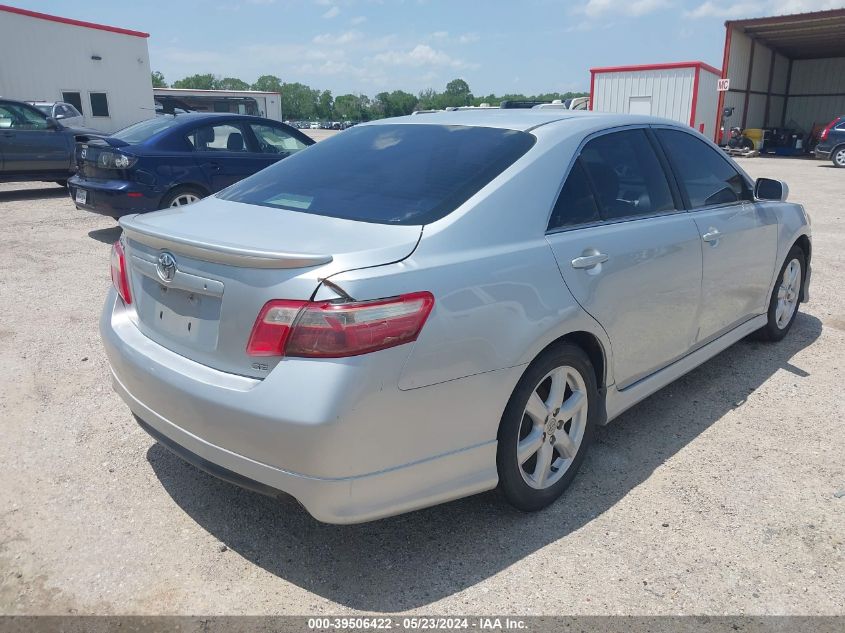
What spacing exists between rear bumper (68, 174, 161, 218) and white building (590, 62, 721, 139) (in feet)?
66.1

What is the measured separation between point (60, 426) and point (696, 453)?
3.27m

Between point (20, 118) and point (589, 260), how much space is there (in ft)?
39.5

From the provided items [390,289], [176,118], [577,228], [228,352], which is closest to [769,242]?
[577,228]

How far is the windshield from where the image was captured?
797 centimetres

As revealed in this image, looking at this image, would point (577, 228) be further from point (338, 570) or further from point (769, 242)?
point (769, 242)

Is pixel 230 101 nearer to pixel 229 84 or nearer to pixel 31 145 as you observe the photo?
pixel 31 145

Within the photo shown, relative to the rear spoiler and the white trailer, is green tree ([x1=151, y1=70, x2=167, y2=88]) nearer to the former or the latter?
the white trailer

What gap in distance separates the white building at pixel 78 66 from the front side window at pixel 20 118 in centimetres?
1245

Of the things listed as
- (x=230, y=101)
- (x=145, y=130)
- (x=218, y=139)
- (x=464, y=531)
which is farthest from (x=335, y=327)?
(x=230, y=101)

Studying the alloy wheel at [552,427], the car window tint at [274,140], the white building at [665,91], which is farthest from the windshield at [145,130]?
the white building at [665,91]

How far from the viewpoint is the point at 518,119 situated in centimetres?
321

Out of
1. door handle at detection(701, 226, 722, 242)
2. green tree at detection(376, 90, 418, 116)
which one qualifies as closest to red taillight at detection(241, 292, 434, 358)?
door handle at detection(701, 226, 722, 242)

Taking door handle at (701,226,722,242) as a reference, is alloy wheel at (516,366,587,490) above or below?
below

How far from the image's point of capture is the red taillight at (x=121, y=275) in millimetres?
2844
